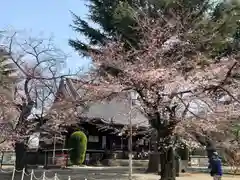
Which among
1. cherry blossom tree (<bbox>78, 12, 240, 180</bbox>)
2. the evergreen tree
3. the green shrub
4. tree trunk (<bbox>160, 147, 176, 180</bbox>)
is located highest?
the evergreen tree

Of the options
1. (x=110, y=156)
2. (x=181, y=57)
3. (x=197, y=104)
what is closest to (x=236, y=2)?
(x=181, y=57)

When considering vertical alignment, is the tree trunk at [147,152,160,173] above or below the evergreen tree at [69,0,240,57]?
below

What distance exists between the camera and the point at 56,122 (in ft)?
75.2

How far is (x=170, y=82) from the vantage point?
16.7 meters

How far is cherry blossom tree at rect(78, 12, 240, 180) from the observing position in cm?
1641

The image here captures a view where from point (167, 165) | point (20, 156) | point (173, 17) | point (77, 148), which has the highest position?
point (173, 17)

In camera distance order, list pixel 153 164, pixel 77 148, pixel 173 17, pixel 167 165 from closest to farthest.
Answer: pixel 167 165, pixel 173 17, pixel 153 164, pixel 77 148

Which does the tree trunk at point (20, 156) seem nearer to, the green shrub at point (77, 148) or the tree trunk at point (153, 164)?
the tree trunk at point (153, 164)

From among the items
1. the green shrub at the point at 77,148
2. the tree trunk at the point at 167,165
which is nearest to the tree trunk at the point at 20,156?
the tree trunk at the point at 167,165

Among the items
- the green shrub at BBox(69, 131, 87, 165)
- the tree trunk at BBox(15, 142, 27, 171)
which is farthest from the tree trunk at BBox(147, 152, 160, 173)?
the tree trunk at BBox(15, 142, 27, 171)

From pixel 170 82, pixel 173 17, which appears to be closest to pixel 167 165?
pixel 170 82

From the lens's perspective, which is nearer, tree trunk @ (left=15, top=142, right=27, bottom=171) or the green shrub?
tree trunk @ (left=15, top=142, right=27, bottom=171)

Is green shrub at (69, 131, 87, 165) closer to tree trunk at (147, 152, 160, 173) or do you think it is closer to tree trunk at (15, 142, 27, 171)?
tree trunk at (147, 152, 160, 173)

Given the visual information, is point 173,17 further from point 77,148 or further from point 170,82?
point 77,148
